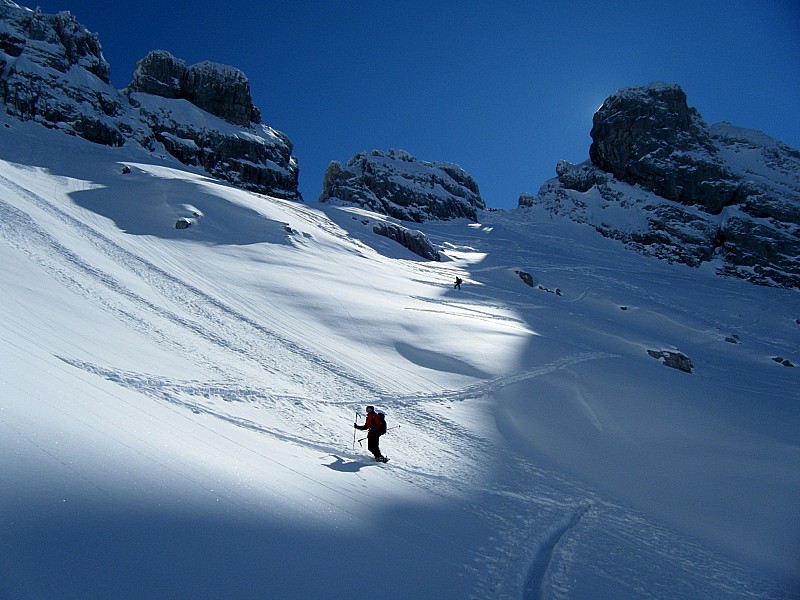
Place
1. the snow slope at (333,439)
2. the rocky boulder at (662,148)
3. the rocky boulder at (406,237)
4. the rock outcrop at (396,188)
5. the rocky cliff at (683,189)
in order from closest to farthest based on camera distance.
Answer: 1. the snow slope at (333,439)
2. the rocky boulder at (406,237)
3. the rocky cliff at (683,189)
4. the rocky boulder at (662,148)
5. the rock outcrop at (396,188)

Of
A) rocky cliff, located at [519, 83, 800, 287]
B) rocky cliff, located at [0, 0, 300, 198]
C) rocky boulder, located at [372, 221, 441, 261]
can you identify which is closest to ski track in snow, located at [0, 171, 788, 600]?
rocky boulder, located at [372, 221, 441, 261]

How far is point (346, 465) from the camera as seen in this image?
7.27 m


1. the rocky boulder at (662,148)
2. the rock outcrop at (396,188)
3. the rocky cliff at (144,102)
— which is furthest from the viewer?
the rock outcrop at (396,188)

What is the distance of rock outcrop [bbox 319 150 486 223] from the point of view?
96.0 m

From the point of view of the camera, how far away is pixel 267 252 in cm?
2614

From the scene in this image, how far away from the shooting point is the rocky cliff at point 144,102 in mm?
55812

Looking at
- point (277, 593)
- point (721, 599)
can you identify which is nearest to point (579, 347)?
point (721, 599)

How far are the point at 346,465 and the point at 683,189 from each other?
4234 inches

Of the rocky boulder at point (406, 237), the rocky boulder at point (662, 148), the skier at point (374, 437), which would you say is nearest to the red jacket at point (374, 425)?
the skier at point (374, 437)

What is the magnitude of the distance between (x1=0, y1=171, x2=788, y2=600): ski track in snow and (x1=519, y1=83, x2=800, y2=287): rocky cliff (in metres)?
82.4

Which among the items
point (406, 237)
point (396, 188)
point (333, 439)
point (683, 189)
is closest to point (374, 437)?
point (333, 439)

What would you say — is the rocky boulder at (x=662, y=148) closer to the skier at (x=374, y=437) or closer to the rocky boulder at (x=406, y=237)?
the rocky boulder at (x=406, y=237)

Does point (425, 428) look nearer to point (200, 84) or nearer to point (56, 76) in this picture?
point (56, 76)

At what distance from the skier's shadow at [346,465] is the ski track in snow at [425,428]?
54 mm
